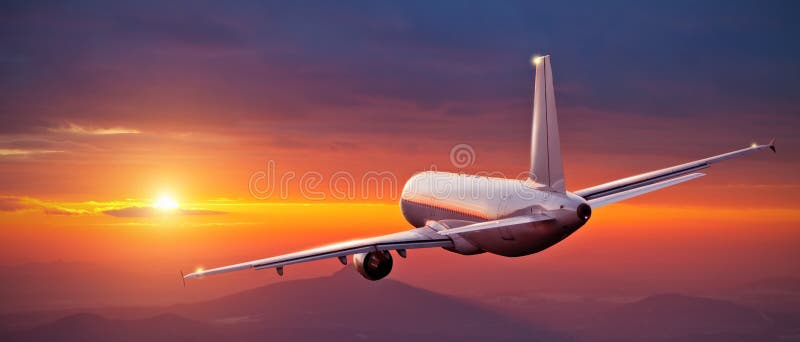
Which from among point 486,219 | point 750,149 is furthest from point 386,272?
point 750,149

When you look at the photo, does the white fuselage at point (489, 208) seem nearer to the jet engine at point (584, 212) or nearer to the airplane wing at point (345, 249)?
the jet engine at point (584, 212)

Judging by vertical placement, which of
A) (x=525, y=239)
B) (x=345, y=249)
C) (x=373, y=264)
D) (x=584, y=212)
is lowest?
(x=525, y=239)

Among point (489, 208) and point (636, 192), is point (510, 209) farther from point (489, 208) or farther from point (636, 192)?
point (636, 192)

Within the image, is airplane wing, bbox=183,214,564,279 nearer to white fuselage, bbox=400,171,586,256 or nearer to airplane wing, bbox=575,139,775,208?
white fuselage, bbox=400,171,586,256

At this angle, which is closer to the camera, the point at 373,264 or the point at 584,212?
the point at 584,212

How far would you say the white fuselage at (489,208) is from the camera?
28.2m

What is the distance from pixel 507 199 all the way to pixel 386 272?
722cm

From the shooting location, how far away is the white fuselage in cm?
2817

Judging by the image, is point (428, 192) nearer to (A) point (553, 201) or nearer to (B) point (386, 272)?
(B) point (386, 272)

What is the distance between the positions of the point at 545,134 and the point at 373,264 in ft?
37.8

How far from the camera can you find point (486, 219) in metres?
34.1

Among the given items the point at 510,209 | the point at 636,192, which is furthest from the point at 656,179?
the point at 510,209

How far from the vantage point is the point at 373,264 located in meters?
34.4

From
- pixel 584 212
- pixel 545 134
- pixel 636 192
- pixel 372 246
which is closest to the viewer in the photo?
pixel 584 212
